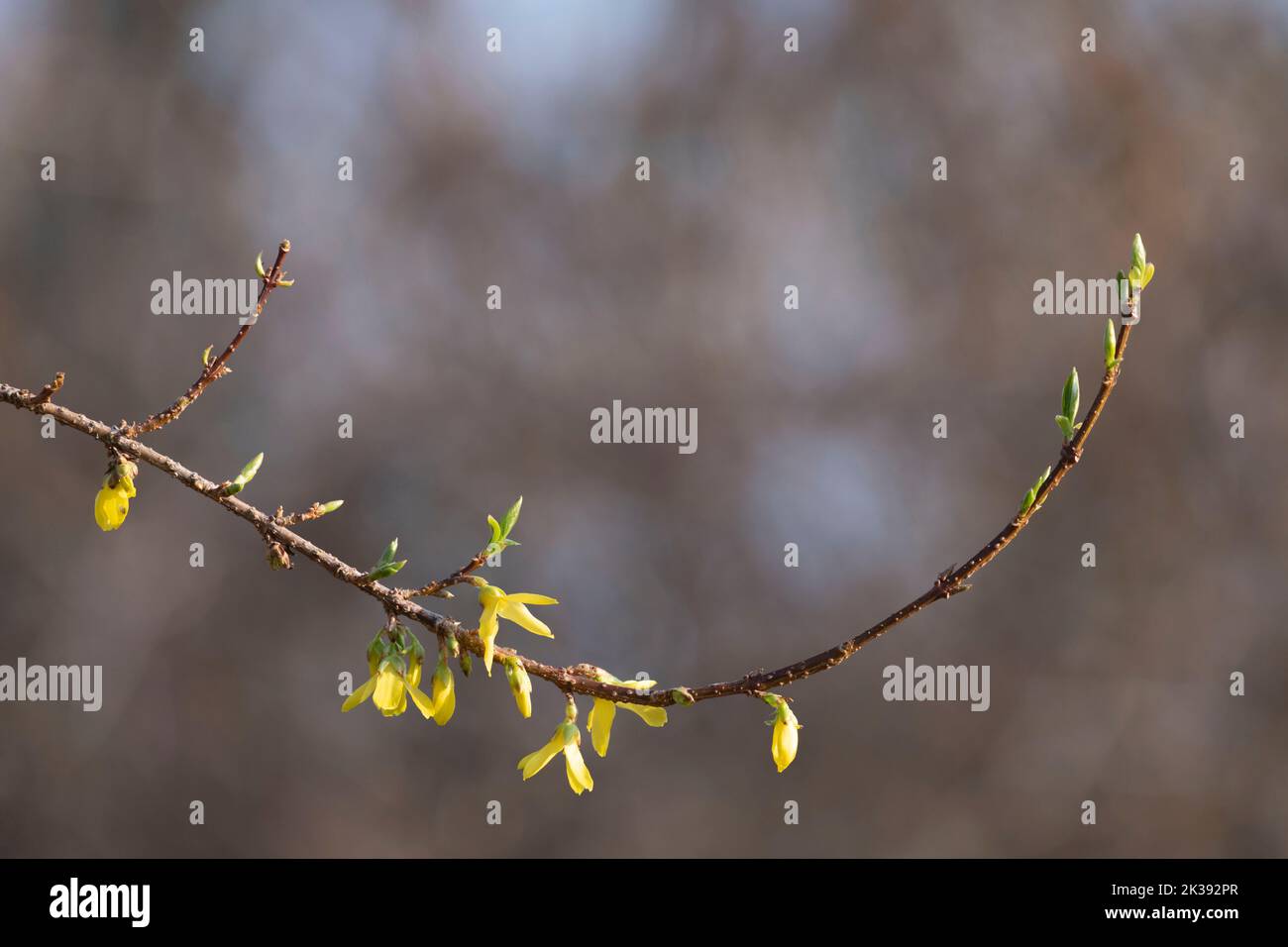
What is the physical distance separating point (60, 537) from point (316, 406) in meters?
0.70

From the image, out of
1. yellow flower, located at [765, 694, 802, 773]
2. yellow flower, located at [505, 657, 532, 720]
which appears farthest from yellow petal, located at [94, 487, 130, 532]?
yellow flower, located at [765, 694, 802, 773]

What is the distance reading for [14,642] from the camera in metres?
2.75

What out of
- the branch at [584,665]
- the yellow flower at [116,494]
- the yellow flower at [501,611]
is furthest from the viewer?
the yellow flower at [116,494]

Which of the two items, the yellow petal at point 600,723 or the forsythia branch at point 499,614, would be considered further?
the yellow petal at point 600,723

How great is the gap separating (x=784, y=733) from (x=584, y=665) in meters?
0.13

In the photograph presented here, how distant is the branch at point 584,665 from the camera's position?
0.55 meters

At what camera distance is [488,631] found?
652mm

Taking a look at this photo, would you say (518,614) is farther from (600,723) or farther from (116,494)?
(116,494)

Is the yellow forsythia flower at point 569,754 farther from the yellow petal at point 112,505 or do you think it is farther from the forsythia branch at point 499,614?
the yellow petal at point 112,505

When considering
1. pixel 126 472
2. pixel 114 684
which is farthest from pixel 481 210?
pixel 126 472

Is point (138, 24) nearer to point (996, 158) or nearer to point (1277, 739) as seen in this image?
point (996, 158)

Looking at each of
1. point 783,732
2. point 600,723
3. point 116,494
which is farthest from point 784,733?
A: point 116,494

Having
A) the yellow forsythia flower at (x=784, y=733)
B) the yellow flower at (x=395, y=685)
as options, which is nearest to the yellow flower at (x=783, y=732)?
the yellow forsythia flower at (x=784, y=733)

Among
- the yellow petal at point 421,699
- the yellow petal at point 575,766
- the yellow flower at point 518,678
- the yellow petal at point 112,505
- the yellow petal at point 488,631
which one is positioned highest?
the yellow petal at point 112,505
